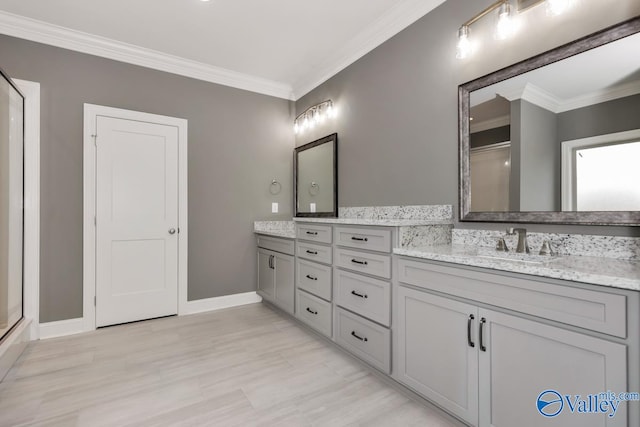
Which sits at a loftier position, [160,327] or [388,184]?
[388,184]

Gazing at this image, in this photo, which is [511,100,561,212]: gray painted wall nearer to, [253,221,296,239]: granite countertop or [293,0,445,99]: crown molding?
[293,0,445,99]: crown molding

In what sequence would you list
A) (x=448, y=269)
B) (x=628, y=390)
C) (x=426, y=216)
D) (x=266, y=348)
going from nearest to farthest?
(x=628, y=390), (x=448, y=269), (x=426, y=216), (x=266, y=348)

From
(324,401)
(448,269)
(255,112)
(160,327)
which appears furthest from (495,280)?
(255,112)

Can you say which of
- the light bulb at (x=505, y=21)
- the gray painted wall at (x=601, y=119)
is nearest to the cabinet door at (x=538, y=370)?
the gray painted wall at (x=601, y=119)

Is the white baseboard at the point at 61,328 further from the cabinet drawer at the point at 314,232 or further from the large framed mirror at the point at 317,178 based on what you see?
the large framed mirror at the point at 317,178

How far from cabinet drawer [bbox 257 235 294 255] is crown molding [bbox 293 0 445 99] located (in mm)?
1855

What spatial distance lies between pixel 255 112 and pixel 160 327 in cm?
258

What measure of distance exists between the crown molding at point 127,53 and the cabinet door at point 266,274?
6.59 feet

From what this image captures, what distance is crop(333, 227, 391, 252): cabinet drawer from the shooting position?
75.4 inches

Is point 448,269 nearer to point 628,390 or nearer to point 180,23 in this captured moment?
point 628,390

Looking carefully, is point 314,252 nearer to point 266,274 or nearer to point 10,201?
point 266,274

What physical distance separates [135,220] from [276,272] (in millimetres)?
1497

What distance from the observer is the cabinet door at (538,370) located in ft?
3.37

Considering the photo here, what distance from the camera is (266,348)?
2.46 metres
